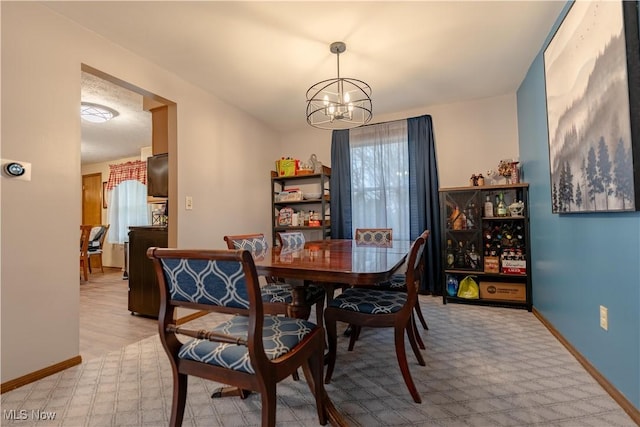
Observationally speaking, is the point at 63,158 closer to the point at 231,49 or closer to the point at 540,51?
the point at 231,49

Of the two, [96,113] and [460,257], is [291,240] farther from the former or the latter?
[96,113]

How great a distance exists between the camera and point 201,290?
39.6 inches

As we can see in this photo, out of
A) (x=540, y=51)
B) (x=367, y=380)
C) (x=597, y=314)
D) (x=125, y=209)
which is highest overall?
(x=540, y=51)

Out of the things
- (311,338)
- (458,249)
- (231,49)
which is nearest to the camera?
(311,338)

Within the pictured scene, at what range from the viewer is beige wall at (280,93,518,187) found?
3391 millimetres

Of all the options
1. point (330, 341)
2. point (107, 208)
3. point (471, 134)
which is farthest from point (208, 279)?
point (107, 208)

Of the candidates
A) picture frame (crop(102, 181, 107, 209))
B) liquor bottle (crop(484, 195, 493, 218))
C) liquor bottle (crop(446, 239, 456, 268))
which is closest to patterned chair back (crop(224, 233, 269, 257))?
liquor bottle (crop(446, 239, 456, 268))

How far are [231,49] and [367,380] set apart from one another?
2585 millimetres

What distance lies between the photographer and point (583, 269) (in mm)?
1813

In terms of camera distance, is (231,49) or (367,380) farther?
(231,49)

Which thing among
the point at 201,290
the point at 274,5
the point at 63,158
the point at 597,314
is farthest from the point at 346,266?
the point at 63,158

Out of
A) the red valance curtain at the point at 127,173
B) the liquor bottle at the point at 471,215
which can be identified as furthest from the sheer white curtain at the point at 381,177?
the red valance curtain at the point at 127,173

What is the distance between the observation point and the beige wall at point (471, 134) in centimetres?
339

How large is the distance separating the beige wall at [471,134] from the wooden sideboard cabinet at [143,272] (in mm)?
3204
